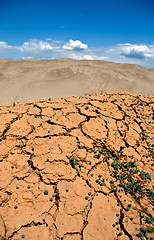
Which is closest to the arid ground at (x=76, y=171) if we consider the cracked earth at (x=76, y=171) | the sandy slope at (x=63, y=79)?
the cracked earth at (x=76, y=171)

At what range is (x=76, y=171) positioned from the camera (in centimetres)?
253

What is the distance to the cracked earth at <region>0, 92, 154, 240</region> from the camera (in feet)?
6.61

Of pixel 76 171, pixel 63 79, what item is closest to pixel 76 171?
pixel 76 171

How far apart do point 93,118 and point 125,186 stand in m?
1.44

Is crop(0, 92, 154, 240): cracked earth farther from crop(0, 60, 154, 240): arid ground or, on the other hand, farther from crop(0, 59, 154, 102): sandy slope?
crop(0, 59, 154, 102): sandy slope

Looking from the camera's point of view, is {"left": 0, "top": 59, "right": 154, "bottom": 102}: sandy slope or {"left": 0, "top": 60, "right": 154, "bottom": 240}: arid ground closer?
{"left": 0, "top": 60, "right": 154, "bottom": 240}: arid ground

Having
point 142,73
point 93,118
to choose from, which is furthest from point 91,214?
point 142,73

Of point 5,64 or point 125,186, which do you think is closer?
point 125,186

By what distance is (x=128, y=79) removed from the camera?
14.0 metres

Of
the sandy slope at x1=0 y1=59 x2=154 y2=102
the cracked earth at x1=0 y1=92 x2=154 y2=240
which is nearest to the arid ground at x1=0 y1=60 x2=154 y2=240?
the cracked earth at x1=0 y1=92 x2=154 y2=240

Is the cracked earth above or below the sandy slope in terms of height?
below

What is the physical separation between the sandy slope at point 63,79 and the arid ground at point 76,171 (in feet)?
21.0

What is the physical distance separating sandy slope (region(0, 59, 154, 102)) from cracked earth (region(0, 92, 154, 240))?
6397 mm

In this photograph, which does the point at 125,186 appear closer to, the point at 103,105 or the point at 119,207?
the point at 119,207
